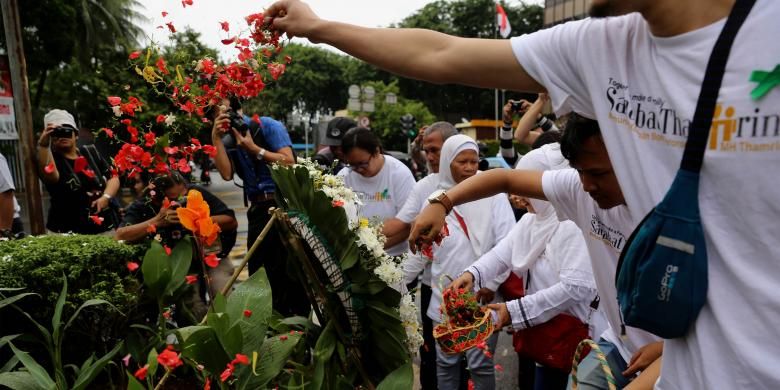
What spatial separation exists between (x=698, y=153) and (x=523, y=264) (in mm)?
1956

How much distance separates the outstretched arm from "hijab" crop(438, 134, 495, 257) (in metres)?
2.05

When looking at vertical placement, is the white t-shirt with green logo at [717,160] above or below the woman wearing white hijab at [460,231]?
above

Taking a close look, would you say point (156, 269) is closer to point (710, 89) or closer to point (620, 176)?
point (620, 176)

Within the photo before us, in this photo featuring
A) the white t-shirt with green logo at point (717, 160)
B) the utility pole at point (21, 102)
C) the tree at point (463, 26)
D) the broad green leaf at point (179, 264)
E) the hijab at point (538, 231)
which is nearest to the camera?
the white t-shirt with green logo at point (717, 160)

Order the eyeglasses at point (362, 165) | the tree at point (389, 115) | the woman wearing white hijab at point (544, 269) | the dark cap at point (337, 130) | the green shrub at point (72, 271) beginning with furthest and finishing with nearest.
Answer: the tree at point (389, 115) < the dark cap at point (337, 130) < the eyeglasses at point (362, 165) < the woman wearing white hijab at point (544, 269) < the green shrub at point (72, 271)

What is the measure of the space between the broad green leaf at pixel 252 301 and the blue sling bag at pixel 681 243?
1.14 m

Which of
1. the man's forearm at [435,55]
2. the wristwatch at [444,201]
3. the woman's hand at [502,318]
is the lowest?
the woman's hand at [502,318]

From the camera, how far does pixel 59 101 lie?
2183 centimetres

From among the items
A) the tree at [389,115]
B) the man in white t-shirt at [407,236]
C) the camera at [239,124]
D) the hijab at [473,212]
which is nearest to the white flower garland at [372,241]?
the hijab at [473,212]

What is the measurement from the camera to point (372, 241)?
5.62ft

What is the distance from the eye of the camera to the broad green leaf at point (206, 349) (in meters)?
1.55

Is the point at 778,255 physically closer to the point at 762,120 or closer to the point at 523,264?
the point at 762,120

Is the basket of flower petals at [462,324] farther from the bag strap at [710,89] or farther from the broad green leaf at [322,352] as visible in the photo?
the bag strap at [710,89]

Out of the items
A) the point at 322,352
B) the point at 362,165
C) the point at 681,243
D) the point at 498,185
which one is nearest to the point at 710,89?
the point at 681,243
